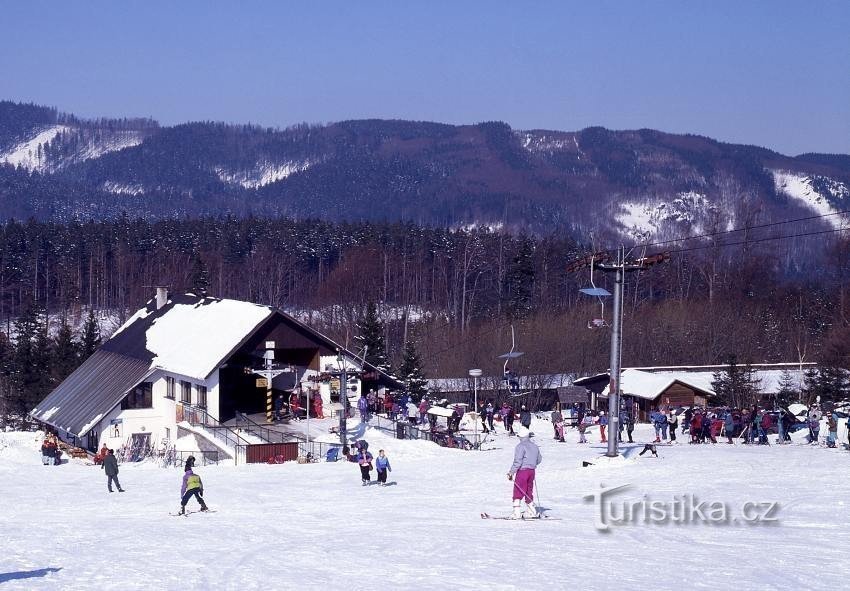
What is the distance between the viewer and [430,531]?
1521cm

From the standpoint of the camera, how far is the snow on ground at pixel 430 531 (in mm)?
11719

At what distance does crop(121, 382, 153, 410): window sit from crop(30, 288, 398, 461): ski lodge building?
1.7 inches

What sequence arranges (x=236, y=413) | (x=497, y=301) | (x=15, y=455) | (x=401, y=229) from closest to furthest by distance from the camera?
1. (x=15, y=455)
2. (x=236, y=413)
3. (x=497, y=301)
4. (x=401, y=229)

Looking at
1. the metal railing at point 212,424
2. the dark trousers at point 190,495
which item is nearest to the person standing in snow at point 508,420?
the metal railing at point 212,424

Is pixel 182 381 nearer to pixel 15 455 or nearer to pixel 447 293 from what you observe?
pixel 15 455

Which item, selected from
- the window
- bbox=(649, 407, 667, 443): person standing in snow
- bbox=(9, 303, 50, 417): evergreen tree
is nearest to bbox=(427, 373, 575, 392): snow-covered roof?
the window

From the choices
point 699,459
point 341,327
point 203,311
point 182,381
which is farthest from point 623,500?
point 341,327

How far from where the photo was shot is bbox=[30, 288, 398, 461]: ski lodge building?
126 ft

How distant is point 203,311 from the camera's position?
45.8 m

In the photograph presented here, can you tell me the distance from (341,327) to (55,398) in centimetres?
3972

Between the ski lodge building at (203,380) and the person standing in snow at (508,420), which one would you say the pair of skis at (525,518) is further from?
the person standing in snow at (508,420)

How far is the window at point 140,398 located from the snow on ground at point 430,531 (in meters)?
15.6

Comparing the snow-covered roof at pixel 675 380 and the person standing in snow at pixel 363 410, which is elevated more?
the snow-covered roof at pixel 675 380

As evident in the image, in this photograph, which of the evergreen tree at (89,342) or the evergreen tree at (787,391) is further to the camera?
the evergreen tree at (89,342)
